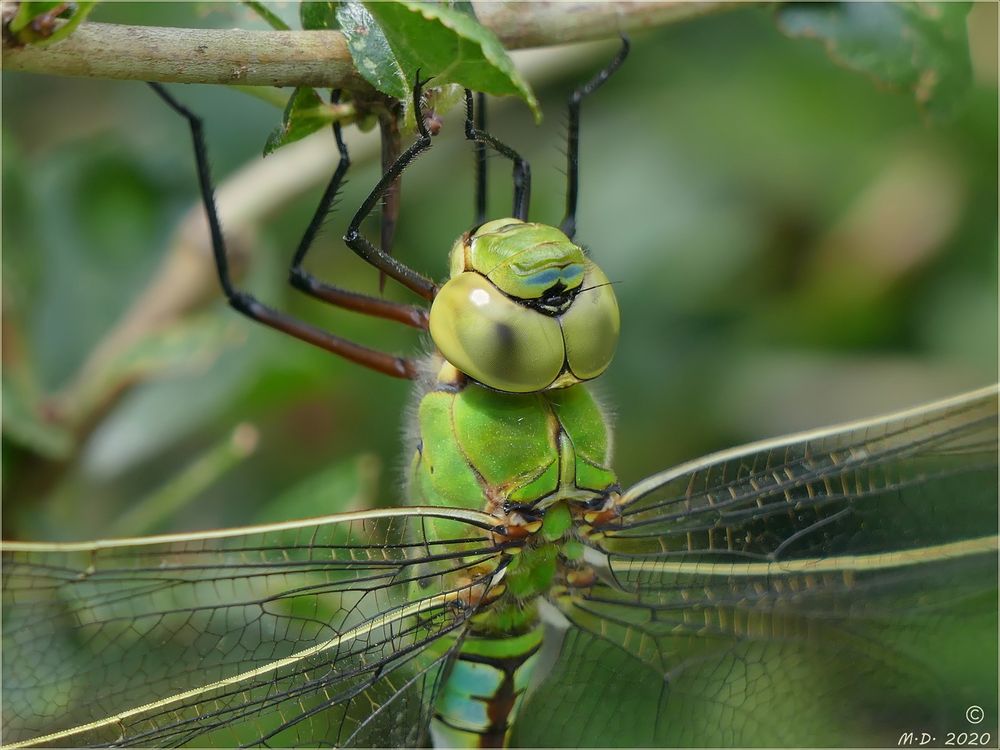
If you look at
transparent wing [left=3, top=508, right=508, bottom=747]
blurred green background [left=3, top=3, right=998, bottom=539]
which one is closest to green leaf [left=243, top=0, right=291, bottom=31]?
transparent wing [left=3, top=508, right=508, bottom=747]

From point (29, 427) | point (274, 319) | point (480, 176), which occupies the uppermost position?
point (480, 176)

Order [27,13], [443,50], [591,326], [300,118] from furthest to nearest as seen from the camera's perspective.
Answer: [591,326], [300,118], [443,50], [27,13]

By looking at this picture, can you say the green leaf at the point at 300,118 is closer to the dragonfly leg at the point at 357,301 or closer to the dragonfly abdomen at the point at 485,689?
the dragonfly leg at the point at 357,301

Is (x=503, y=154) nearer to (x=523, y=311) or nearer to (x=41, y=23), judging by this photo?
(x=523, y=311)

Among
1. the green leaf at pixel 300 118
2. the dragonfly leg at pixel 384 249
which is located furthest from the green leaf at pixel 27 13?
the dragonfly leg at pixel 384 249

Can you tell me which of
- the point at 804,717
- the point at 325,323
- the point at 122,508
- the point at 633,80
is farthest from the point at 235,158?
the point at 804,717

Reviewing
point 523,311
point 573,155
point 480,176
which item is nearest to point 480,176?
point 480,176
